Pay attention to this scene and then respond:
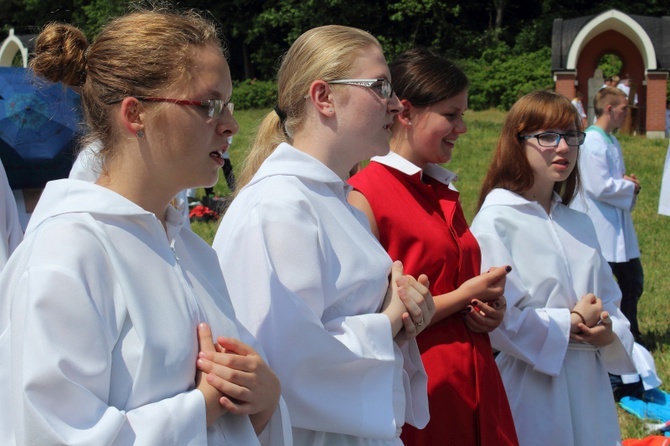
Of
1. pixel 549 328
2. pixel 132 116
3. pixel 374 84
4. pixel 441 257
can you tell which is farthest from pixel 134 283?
pixel 549 328

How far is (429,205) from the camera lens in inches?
137

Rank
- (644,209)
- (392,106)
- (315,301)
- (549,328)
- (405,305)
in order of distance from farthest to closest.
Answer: (644,209) → (549,328) → (392,106) → (405,305) → (315,301)

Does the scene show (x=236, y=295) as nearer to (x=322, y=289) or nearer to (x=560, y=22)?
(x=322, y=289)

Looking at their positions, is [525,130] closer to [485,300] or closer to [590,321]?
[590,321]

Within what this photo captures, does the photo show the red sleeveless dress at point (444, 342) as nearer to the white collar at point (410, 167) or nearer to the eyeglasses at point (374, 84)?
the white collar at point (410, 167)

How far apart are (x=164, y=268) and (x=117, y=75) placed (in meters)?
0.47

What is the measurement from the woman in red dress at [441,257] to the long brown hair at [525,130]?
65 centimetres

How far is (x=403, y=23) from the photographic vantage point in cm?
4409

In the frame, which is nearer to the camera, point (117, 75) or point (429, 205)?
point (117, 75)

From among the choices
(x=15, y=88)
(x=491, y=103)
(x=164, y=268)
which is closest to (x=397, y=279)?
(x=164, y=268)

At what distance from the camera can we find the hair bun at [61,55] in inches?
91.7

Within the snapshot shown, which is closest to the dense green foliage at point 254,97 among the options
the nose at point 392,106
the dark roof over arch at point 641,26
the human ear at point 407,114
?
the dark roof over arch at point 641,26

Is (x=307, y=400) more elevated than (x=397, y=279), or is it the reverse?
(x=397, y=279)

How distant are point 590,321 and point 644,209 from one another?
36.5ft
